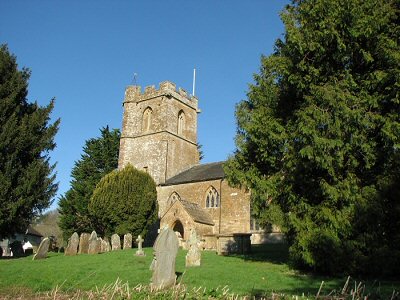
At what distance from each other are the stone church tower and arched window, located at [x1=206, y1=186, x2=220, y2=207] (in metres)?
5.00

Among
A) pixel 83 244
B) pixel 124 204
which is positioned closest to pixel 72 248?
pixel 83 244

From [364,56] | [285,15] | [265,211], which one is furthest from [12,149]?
[364,56]

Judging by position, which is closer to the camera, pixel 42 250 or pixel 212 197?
pixel 42 250

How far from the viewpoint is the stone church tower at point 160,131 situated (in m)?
34.2

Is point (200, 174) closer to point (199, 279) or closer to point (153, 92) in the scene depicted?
point (153, 92)

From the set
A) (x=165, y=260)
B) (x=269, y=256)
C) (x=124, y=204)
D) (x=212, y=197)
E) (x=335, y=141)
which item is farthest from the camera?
(x=212, y=197)

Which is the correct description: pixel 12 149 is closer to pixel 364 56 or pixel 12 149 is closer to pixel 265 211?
pixel 265 211

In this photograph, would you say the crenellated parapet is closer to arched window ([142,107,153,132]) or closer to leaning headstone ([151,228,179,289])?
arched window ([142,107,153,132])

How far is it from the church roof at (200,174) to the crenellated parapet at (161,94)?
6.95 meters

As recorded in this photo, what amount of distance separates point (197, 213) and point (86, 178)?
46.4ft

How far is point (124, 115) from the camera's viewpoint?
37719 millimetres

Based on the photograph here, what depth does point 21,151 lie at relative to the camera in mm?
19094

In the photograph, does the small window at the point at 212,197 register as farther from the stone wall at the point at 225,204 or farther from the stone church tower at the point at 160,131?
the stone church tower at the point at 160,131

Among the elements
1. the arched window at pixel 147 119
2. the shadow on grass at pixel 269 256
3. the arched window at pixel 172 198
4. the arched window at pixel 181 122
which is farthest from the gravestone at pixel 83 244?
the arched window at pixel 181 122
